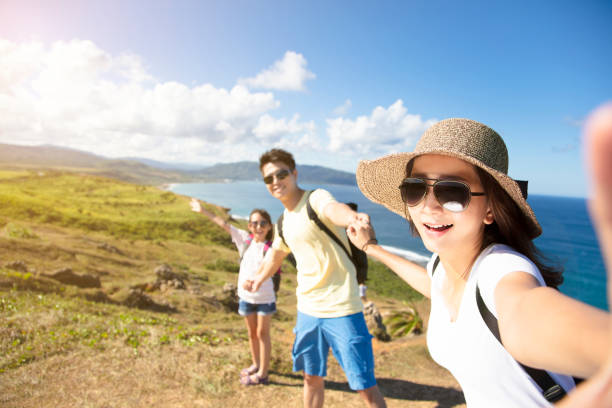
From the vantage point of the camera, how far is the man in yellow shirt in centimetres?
294

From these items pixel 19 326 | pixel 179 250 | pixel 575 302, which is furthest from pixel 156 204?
pixel 575 302

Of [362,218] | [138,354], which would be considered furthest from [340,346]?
[138,354]

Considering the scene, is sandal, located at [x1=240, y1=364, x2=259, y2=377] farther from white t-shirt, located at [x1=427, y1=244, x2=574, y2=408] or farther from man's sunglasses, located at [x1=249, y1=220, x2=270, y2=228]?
white t-shirt, located at [x1=427, y1=244, x2=574, y2=408]

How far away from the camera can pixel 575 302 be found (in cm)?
83

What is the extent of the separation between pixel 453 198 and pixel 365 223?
3.18 feet

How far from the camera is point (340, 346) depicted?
299 cm

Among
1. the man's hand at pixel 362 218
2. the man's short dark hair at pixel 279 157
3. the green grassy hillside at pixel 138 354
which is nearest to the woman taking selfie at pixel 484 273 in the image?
the man's hand at pixel 362 218

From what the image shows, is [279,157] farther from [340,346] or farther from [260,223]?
[340,346]

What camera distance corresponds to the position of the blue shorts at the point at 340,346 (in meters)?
2.91

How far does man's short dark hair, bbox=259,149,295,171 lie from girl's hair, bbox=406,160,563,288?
8.12 feet

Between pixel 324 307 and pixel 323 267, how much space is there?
0.36 metres

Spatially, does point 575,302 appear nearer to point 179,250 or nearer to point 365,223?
point 365,223

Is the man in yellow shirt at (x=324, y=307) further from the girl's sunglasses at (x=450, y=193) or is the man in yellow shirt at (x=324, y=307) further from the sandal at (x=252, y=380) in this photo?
the sandal at (x=252, y=380)

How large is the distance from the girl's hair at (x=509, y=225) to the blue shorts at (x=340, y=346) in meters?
1.75
